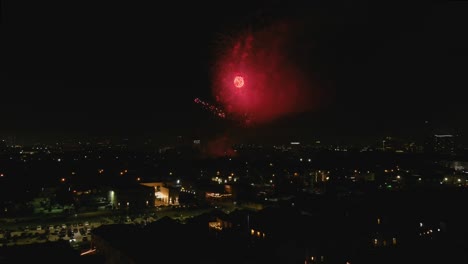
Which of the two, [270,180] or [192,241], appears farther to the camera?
[270,180]

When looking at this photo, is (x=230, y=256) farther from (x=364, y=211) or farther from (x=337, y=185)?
(x=337, y=185)

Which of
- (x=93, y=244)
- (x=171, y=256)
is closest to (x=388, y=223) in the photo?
(x=171, y=256)

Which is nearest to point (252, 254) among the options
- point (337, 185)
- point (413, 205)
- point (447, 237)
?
point (447, 237)

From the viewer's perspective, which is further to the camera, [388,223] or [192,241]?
[388,223]

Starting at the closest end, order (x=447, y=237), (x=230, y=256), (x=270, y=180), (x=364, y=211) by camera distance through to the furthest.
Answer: (x=230, y=256), (x=447, y=237), (x=364, y=211), (x=270, y=180)

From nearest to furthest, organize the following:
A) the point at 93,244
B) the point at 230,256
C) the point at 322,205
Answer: the point at 230,256 → the point at 93,244 → the point at 322,205

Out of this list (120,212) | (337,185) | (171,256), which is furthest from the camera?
(337,185)

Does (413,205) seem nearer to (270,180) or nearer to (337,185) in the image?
(337,185)

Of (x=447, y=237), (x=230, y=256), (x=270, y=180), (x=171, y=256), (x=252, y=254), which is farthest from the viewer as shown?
(x=270, y=180)
